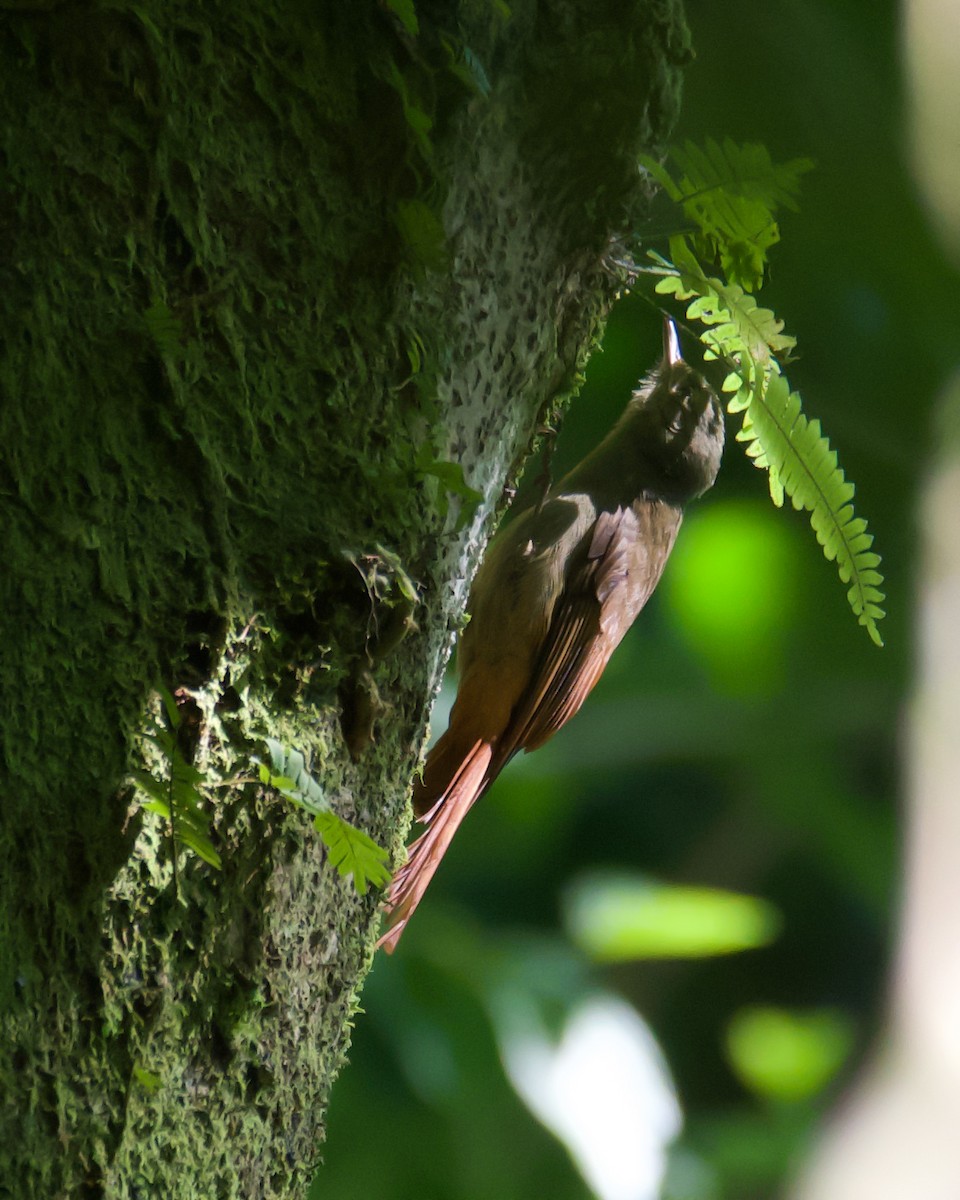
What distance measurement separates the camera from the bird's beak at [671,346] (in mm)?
3350

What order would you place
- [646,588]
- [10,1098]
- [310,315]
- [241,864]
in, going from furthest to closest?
1. [646,588]
2. [310,315]
3. [241,864]
4. [10,1098]

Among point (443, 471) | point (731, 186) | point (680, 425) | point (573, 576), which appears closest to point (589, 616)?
point (573, 576)

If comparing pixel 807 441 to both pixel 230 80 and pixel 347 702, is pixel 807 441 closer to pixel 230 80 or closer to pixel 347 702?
pixel 347 702

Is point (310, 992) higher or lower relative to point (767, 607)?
higher

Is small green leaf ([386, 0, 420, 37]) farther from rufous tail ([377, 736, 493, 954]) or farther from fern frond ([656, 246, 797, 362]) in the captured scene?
rufous tail ([377, 736, 493, 954])

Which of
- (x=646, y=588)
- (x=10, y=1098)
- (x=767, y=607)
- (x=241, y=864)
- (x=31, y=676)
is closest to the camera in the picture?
(x=10, y=1098)

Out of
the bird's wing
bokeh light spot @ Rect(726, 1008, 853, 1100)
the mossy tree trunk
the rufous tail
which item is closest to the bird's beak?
the bird's wing

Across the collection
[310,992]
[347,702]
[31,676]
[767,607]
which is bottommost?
[767,607]

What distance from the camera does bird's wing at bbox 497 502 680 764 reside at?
3.26 meters

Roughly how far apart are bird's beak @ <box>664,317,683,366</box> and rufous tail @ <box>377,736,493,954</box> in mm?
1150

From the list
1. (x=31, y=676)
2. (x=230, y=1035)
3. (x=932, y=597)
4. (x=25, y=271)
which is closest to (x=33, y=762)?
(x=31, y=676)

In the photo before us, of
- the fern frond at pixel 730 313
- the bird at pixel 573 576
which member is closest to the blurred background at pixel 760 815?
the bird at pixel 573 576

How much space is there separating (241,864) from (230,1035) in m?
0.18

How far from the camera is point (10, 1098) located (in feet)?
Answer: 4.09
